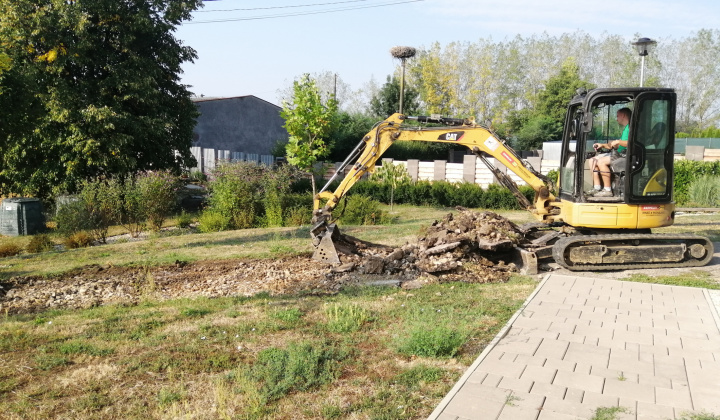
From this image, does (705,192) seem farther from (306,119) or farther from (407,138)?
(407,138)

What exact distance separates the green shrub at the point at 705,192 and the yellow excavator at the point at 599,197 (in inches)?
501

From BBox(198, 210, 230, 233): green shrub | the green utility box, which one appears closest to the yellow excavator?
BBox(198, 210, 230, 233): green shrub

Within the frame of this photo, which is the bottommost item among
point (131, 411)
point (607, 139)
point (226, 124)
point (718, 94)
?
point (131, 411)

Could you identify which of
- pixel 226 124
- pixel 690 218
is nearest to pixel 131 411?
pixel 690 218

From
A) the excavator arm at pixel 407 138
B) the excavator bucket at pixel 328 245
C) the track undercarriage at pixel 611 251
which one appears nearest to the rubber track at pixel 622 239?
the track undercarriage at pixel 611 251

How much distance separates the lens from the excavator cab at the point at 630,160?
29.5ft

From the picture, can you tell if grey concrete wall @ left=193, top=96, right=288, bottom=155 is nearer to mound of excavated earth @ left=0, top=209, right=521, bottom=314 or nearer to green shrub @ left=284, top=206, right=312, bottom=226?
green shrub @ left=284, top=206, right=312, bottom=226

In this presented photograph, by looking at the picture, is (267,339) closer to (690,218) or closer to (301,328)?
(301,328)

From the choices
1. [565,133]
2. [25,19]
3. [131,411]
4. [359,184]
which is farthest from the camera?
[359,184]

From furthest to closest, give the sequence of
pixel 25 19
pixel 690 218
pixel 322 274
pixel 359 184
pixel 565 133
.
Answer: pixel 359 184 < pixel 25 19 < pixel 690 218 < pixel 565 133 < pixel 322 274

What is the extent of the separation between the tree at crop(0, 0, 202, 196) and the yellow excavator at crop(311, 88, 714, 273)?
12.3 meters

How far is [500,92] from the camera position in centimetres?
→ 5950

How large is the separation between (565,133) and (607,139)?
739 millimetres

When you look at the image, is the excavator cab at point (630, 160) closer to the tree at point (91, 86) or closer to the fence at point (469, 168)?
the fence at point (469, 168)
